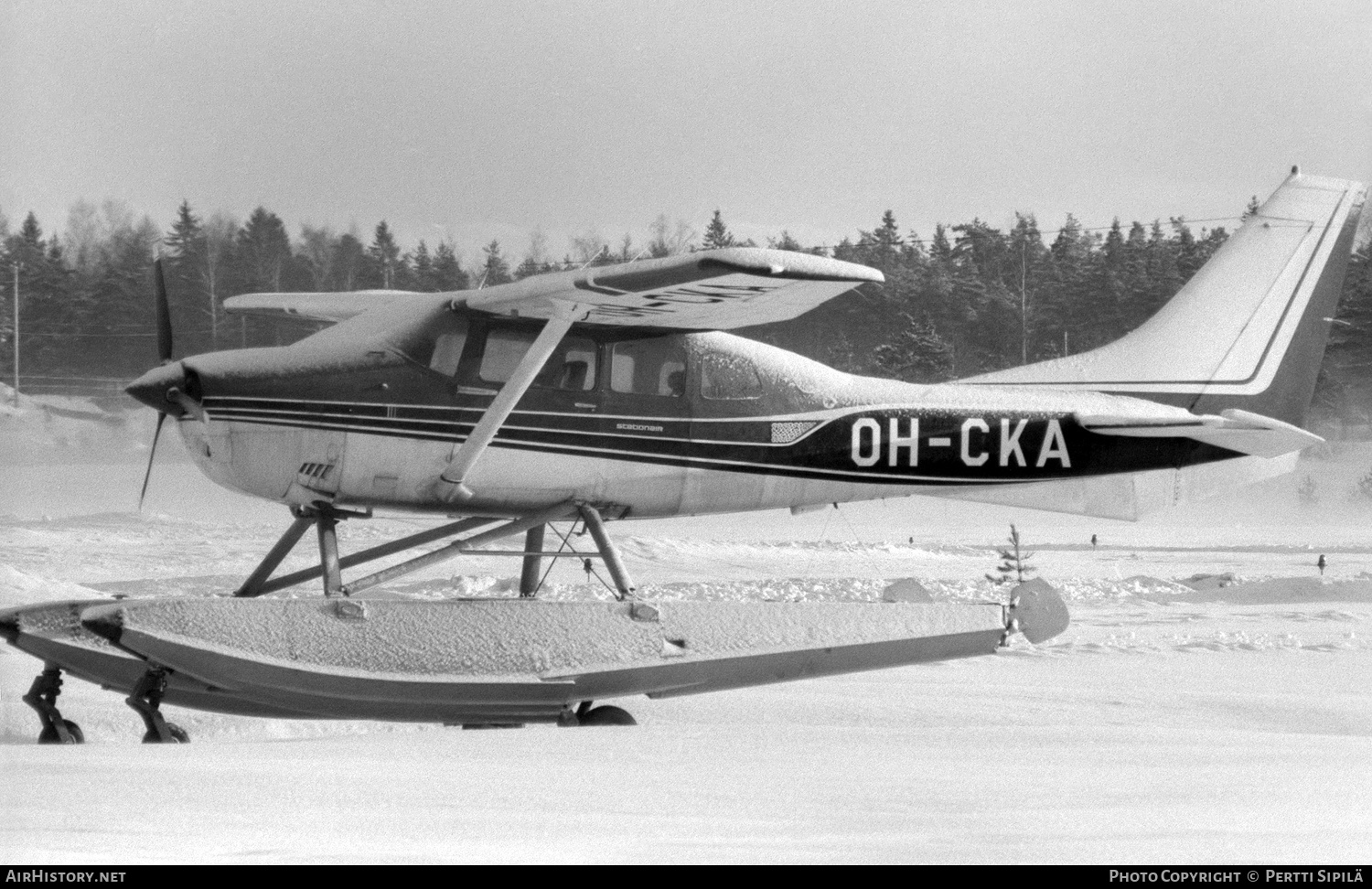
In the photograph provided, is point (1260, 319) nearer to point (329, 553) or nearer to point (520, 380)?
point (520, 380)

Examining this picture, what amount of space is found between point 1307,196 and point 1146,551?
90.0 ft

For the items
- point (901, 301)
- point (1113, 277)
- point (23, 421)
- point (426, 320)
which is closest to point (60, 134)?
point (23, 421)

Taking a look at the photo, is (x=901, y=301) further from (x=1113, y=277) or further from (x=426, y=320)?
(x=426, y=320)

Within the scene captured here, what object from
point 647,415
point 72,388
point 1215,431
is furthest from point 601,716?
point 72,388

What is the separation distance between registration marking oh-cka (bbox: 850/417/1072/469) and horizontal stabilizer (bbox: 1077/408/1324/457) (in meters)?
0.27

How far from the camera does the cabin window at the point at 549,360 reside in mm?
7883

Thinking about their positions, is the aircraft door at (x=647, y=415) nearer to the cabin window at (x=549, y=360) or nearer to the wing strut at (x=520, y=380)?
the cabin window at (x=549, y=360)

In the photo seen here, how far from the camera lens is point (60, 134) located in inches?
1553

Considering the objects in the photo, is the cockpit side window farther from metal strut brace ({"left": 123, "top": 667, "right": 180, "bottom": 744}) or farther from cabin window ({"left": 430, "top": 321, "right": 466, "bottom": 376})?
metal strut brace ({"left": 123, "top": 667, "right": 180, "bottom": 744})

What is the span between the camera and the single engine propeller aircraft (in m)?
6.82

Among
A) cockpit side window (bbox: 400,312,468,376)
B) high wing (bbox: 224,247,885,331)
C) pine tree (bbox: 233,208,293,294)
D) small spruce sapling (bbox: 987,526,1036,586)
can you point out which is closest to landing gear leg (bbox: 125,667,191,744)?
cockpit side window (bbox: 400,312,468,376)

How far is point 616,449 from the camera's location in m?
8.02

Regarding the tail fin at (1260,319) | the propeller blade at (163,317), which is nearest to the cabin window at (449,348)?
the propeller blade at (163,317)

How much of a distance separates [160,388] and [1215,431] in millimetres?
5967
